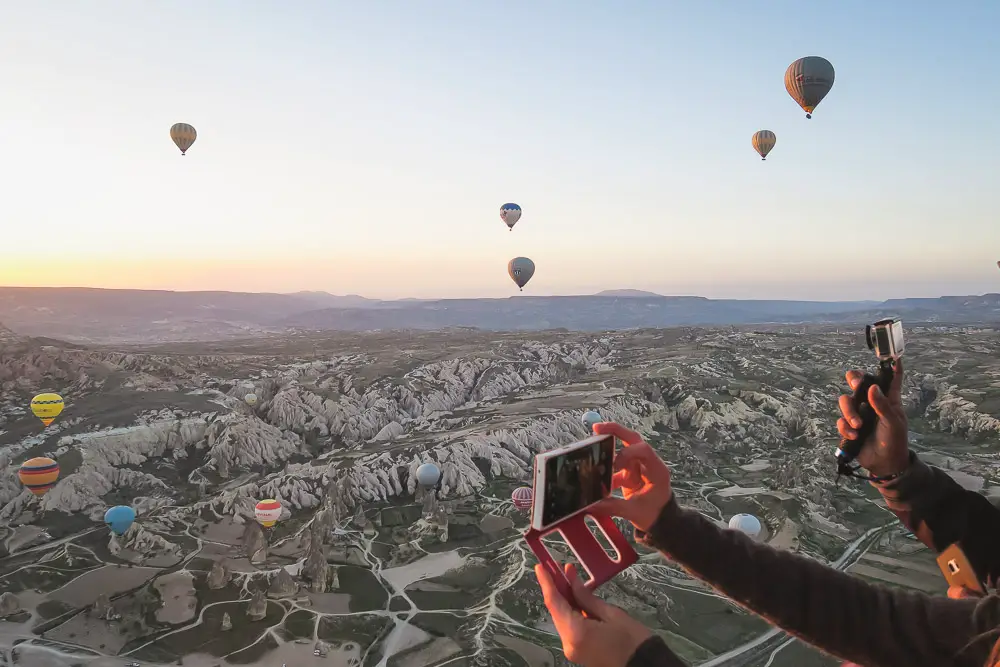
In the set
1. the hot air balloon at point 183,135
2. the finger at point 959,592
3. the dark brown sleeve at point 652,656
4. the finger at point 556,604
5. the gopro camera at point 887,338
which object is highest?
the hot air balloon at point 183,135

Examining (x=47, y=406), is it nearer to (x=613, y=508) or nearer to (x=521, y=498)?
(x=521, y=498)

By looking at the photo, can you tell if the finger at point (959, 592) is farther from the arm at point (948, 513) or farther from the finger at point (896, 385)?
the finger at point (896, 385)

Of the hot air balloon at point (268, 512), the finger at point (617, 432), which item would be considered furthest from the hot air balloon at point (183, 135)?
the finger at point (617, 432)

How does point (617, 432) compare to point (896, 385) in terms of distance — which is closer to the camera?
point (617, 432)

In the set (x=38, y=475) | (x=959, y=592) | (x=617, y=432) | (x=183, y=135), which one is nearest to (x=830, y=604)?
(x=959, y=592)

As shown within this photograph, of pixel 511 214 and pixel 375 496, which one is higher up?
pixel 511 214

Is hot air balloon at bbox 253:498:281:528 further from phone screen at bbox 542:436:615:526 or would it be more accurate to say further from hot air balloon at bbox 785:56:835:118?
hot air balloon at bbox 785:56:835:118
